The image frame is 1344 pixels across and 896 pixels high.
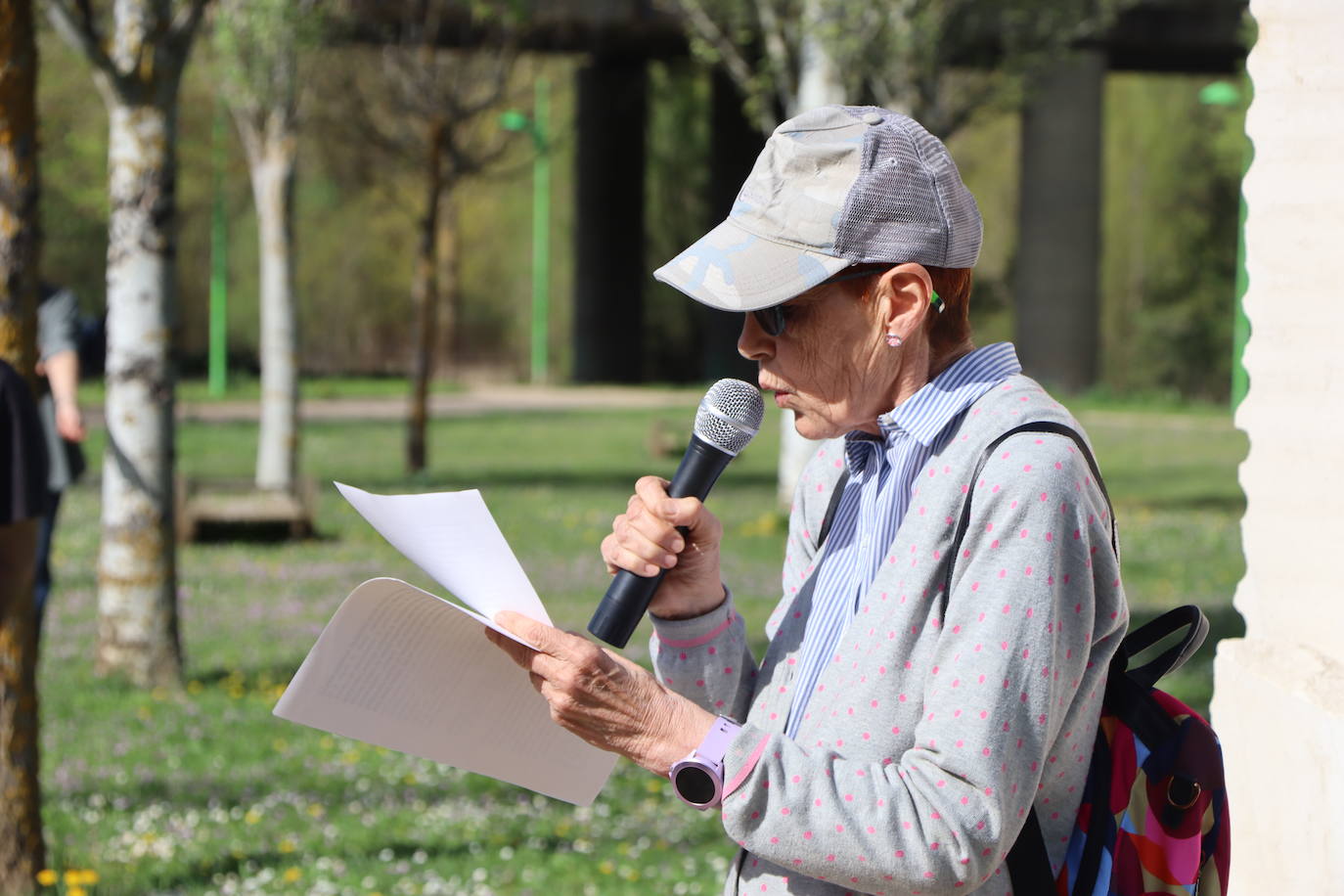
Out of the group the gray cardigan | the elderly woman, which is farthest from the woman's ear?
the gray cardigan

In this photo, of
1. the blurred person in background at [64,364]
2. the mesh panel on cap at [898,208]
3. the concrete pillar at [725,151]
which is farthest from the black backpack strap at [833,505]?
the concrete pillar at [725,151]

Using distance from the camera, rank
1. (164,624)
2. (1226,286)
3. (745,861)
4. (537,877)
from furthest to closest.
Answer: (1226,286)
(164,624)
(537,877)
(745,861)

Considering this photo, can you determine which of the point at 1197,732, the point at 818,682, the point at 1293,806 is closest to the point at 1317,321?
the point at 1293,806

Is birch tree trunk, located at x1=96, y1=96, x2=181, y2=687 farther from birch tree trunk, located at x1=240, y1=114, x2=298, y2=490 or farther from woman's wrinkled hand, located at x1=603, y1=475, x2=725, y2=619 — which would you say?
birch tree trunk, located at x1=240, y1=114, x2=298, y2=490

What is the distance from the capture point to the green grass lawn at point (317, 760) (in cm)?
510

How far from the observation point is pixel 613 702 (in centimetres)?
180

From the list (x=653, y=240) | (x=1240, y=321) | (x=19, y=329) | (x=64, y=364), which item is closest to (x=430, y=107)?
(x=64, y=364)

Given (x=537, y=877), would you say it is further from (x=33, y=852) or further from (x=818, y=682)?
(x=818, y=682)

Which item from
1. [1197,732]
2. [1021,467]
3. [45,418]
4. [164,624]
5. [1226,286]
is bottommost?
[1226,286]

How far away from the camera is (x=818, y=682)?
73.5 inches

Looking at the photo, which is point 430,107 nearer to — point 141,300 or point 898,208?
point 141,300

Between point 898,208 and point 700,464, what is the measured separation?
0.43 metres

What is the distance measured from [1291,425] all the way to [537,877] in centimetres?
311

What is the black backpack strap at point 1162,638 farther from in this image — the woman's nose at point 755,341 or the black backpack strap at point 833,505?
the woman's nose at point 755,341
